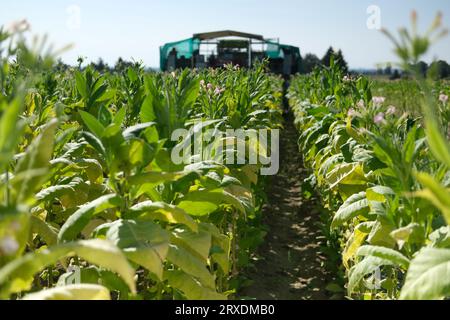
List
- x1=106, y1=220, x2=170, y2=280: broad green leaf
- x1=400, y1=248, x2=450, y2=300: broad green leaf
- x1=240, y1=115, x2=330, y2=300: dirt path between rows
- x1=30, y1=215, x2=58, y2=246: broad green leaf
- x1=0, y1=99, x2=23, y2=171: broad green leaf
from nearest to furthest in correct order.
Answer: x1=0, y1=99, x2=23, y2=171: broad green leaf, x1=400, y1=248, x2=450, y2=300: broad green leaf, x1=106, y1=220, x2=170, y2=280: broad green leaf, x1=30, y1=215, x2=58, y2=246: broad green leaf, x1=240, y1=115, x2=330, y2=300: dirt path between rows

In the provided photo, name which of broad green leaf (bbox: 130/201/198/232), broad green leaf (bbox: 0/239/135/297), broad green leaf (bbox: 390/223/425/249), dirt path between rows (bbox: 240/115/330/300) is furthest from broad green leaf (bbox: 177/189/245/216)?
dirt path between rows (bbox: 240/115/330/300)

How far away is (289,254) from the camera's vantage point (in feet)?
17.1

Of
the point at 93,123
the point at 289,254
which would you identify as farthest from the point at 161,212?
the point at 289,254

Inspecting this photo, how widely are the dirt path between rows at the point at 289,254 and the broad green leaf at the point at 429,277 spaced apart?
8.48 feet

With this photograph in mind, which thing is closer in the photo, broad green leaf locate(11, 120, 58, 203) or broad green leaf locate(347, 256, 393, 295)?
broad green leaf locate(11, 120, 58, 203)

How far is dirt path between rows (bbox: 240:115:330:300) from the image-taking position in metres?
4.51

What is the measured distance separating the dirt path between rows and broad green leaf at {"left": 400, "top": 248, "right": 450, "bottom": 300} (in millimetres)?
2585

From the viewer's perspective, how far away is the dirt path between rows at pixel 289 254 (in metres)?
4.51

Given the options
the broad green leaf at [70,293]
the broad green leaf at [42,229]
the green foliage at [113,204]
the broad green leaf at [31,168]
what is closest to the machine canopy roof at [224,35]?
the green foliage at [113,204]

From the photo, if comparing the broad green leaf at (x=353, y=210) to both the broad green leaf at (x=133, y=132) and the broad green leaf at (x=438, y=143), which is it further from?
the broad green leaf at (x=438, y=143)

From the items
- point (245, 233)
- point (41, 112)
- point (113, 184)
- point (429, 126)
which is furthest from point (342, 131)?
point (429, 126)

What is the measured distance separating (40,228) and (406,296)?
1.62 meters

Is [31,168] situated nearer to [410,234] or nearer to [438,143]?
[438,143]

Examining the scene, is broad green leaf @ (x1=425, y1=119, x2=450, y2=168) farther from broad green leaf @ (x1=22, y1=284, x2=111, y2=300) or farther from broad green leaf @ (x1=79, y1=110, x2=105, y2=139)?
broad green leaf @ (x1=79, y1=110, x2=105, y2=139)
